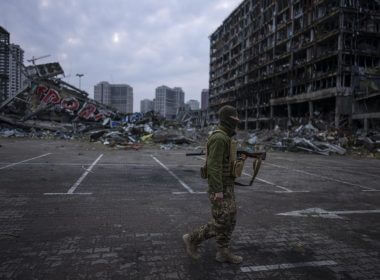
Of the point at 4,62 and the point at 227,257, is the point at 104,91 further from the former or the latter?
the point at 227,257

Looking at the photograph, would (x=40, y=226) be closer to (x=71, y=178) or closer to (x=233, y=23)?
(x=71, y=178)

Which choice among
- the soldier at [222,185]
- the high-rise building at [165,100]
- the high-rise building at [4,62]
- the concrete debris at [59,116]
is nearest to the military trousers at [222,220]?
the soldier at [222,185]

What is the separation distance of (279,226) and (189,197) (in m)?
2.58

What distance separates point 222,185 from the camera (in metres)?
3.49

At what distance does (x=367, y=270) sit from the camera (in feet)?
11.7

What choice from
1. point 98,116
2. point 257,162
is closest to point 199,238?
point 257,162

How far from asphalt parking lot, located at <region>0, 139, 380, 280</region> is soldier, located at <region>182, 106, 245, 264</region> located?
280mm

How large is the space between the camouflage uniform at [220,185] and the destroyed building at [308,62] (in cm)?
3202

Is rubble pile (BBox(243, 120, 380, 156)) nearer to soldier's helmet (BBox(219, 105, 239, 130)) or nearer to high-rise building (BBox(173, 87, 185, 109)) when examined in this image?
soldier's helmet (BBox(219, 105, 239, 130))

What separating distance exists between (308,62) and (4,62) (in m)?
50.0

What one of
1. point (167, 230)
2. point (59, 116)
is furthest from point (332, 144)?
point (59, 116)

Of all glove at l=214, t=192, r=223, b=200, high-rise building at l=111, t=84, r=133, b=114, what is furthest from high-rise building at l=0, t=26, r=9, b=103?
high-rise building at l=111, t=84, r=133, b=114

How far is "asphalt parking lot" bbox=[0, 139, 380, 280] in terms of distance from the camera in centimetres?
349

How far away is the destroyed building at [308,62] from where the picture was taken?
38.0 metres
